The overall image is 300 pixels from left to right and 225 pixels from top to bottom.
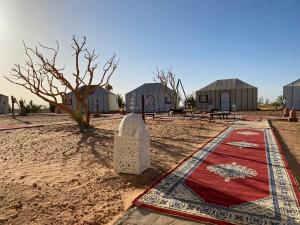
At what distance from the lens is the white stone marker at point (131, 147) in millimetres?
5465

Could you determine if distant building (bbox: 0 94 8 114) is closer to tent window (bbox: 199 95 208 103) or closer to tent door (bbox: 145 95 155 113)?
tent door (bbox: 145 95 155 113)

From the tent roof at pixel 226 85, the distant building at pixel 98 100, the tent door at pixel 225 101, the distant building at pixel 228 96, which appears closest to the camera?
the distant building at pixel 228 96

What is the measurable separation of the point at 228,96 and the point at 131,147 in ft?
96.7

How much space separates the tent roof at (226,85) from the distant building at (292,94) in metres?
3.82

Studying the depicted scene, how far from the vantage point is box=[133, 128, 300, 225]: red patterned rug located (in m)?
3.47

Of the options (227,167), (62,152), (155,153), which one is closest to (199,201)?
(227,167)

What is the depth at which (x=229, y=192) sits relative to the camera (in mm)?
4285

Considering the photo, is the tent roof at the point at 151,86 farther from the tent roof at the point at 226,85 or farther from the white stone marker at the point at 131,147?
the white stone marker at the point at 131,147

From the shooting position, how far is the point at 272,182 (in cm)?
479

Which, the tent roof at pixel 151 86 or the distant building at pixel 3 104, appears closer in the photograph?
the tent roof at pixel 151 86

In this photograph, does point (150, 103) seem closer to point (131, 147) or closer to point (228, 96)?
point (228, 96)

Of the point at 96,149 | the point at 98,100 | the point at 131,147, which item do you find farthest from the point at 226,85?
the point at 131,147

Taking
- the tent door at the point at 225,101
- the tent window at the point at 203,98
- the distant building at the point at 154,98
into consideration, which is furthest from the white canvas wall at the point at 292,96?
the distant building at the point at 154,98

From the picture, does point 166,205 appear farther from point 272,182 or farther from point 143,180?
point 272,182
